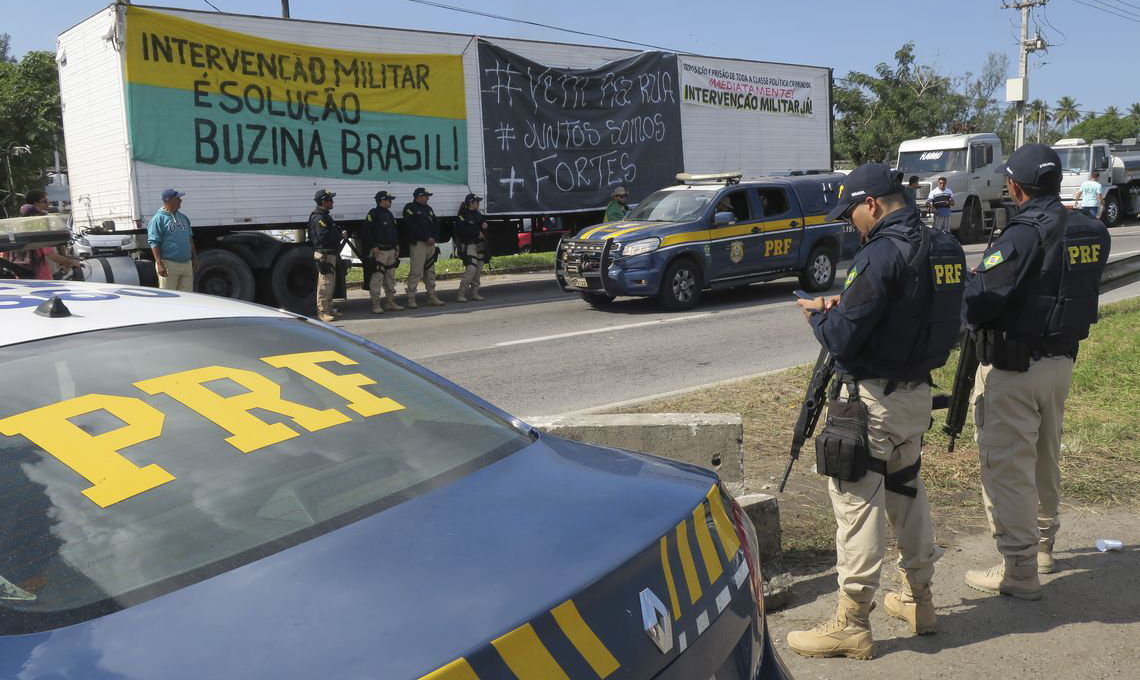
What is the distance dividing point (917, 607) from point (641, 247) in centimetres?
970

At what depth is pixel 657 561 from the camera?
192cm

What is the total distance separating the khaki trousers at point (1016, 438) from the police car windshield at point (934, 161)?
22.3 m

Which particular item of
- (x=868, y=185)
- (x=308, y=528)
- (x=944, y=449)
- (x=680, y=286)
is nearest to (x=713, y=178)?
(x=680, y=286)

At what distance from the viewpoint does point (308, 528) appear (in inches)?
78.2

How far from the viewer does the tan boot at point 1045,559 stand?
13.8 ft

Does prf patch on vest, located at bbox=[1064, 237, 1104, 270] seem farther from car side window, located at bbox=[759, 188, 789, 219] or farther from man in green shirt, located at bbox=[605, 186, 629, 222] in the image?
man in green shirt, located at bbox=[605, 186, 629, 222]

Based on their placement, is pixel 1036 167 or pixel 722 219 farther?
pixel 722 219

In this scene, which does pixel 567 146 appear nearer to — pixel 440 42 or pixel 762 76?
pixel 440 42

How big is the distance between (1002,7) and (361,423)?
1858 inches

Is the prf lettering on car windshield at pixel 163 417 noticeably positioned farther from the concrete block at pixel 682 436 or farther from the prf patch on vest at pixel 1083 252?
the prf patch on vest at pixel 1083 252

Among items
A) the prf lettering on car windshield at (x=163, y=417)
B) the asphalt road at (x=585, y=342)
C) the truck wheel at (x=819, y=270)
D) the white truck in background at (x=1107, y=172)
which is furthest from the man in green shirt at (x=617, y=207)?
the white truck in background at (x=1107, y=172)

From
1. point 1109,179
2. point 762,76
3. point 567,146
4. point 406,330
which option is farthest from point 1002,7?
point 406,330

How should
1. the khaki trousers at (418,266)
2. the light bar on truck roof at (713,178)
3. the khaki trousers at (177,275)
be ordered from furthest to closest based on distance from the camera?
the khaki trousers at (418,266)
the light bar on truck roof at (713,178)
the khaki trousers at (177,275)

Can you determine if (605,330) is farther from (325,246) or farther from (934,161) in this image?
(934,161)
